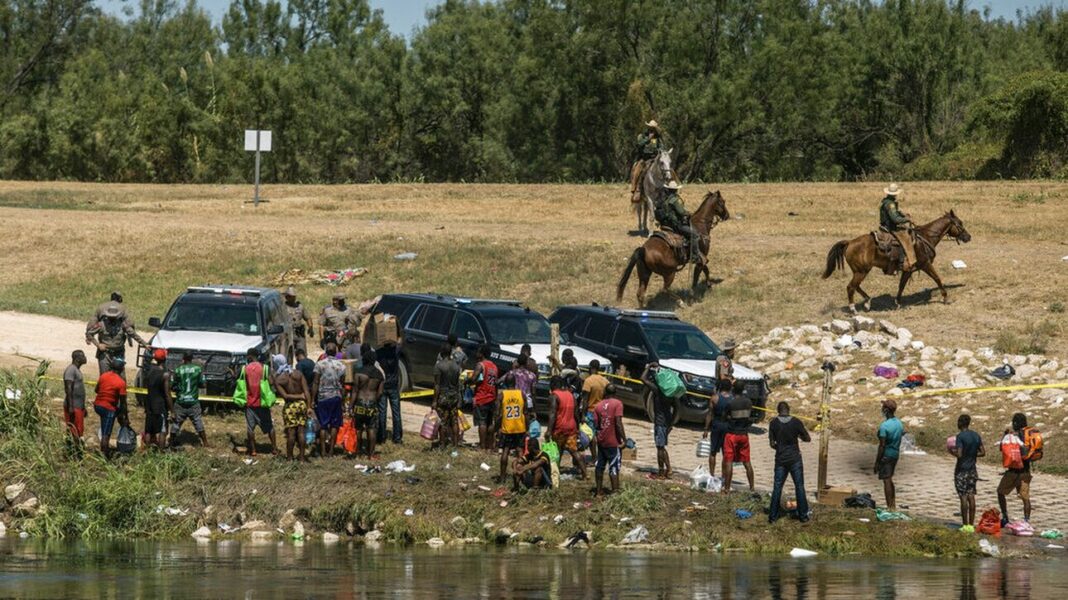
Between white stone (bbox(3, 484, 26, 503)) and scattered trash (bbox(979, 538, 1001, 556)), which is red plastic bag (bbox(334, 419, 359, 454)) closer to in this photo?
white stone (bbox(3, 484, 26, 503))

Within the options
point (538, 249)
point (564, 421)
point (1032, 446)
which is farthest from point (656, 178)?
point (1032, 446)

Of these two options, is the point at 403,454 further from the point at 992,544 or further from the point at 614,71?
the point at 614,71

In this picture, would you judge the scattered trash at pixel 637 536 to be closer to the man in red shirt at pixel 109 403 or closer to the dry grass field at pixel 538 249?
the man in red shirt at pixel 109 403

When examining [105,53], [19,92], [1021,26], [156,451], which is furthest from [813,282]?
[1021,26]

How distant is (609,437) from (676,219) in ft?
49.1

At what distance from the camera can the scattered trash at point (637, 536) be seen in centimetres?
1842

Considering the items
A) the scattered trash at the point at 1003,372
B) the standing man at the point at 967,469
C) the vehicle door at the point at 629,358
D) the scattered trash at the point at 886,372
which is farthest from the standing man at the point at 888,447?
the scattered trash at the point at 886,372

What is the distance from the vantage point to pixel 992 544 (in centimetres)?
1812

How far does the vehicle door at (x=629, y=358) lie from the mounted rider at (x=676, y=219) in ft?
22.8

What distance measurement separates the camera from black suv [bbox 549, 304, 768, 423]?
25766mm

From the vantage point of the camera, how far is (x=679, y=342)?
27.0 meters

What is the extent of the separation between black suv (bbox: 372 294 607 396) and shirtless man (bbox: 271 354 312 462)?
5.30m

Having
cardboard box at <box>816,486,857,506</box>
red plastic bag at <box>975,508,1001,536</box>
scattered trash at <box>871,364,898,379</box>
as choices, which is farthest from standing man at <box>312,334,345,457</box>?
scattered trash at <box>871,364,898,379</box>

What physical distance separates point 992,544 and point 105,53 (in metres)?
96.8
